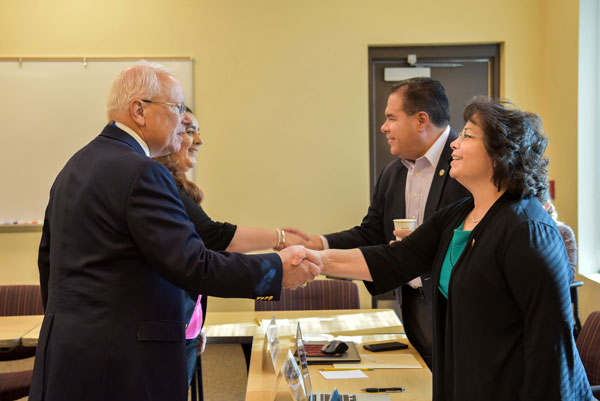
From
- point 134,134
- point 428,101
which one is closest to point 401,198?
point 428,101

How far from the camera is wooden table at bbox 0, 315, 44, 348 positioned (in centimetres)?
296

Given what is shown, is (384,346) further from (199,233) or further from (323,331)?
(199,233)

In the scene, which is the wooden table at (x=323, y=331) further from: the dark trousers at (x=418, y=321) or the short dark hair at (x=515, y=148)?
the short dark hair at (x=515, y=148)

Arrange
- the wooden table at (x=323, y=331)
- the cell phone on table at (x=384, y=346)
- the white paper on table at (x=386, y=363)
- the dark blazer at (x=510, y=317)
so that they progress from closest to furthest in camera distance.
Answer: the dark blazer at (x=510, y=317), the wooden table at (x=323, y=331), the white paper on table at (x=386, y=363), the cell phone on table at (x=384, y=346)

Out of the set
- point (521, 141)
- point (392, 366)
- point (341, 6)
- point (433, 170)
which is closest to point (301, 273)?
point (392, 366)

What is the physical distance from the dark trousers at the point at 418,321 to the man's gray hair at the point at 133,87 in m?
1.57

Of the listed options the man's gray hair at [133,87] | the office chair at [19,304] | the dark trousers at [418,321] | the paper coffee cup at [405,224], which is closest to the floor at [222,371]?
the office chair at [19,304]

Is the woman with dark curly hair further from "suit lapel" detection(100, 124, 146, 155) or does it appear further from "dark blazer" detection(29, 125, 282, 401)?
"suit lapel" detection(100, 124, 146, 155)

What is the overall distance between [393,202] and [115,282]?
1.75 m

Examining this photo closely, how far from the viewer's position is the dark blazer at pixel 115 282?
Answer: 5.35ft

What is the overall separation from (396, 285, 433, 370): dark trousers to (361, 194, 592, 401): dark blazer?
2.45 ft

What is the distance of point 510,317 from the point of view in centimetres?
169

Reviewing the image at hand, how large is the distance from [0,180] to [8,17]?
1.41m

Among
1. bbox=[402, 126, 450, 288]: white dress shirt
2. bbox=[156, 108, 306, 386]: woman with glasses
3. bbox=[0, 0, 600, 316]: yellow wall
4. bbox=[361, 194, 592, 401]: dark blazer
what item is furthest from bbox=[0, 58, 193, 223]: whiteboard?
bbox=[361, 194, 592, 401]: dark blazer
